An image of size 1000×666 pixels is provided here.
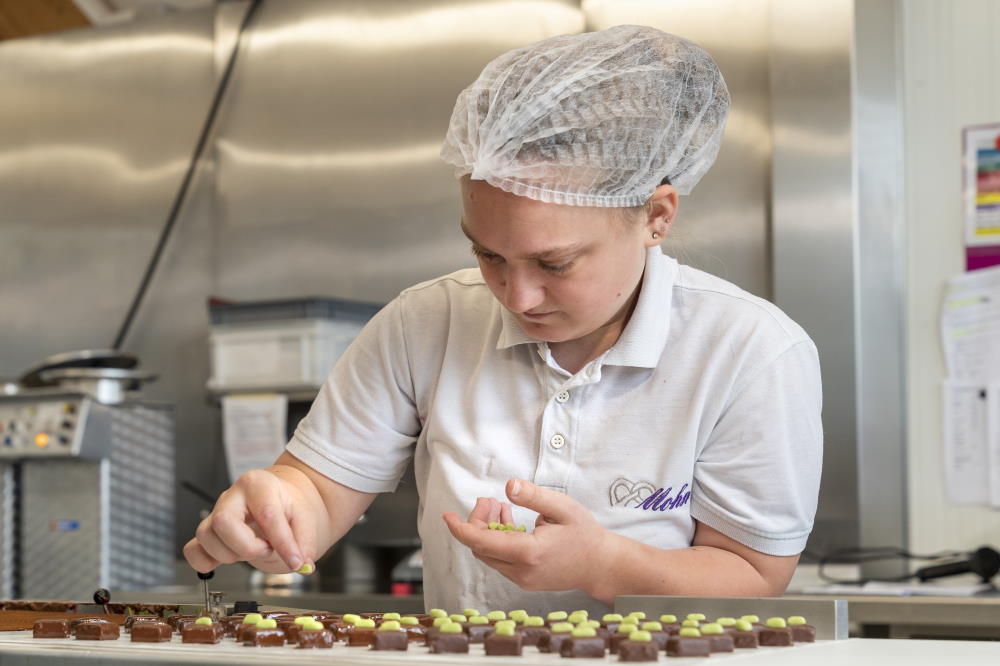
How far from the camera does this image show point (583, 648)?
909mm

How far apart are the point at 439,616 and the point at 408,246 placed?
228 centimetres

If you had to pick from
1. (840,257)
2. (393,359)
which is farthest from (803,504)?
(840,257)

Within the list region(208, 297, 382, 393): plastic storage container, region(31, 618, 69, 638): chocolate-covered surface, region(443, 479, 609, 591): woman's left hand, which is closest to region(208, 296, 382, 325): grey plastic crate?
region(208, 297, 382, 393): plastic storage container

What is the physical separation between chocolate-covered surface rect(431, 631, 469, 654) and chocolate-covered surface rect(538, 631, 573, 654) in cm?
6

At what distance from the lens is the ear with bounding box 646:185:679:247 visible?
144cm

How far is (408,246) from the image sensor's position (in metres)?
3.34

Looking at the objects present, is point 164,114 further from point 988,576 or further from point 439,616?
point 439,616

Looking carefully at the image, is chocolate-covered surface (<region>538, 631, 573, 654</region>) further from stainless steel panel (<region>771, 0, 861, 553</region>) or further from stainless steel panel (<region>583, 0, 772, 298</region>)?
stainless steel panel (<region>583, 0, 772, 298</region>)

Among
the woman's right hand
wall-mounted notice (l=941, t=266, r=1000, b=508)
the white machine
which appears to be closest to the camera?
the woman's right hand

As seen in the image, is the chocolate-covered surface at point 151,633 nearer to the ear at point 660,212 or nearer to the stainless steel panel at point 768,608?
the stainless steel panel at point 768,608

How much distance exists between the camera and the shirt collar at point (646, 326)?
1425 mm

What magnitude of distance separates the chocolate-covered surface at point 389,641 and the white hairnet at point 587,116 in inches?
21.0

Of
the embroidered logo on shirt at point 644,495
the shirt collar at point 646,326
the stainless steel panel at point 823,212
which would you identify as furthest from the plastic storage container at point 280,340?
the embroidered logo on shirt at point 644,495

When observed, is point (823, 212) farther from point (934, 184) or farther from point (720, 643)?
point (720, 643)
